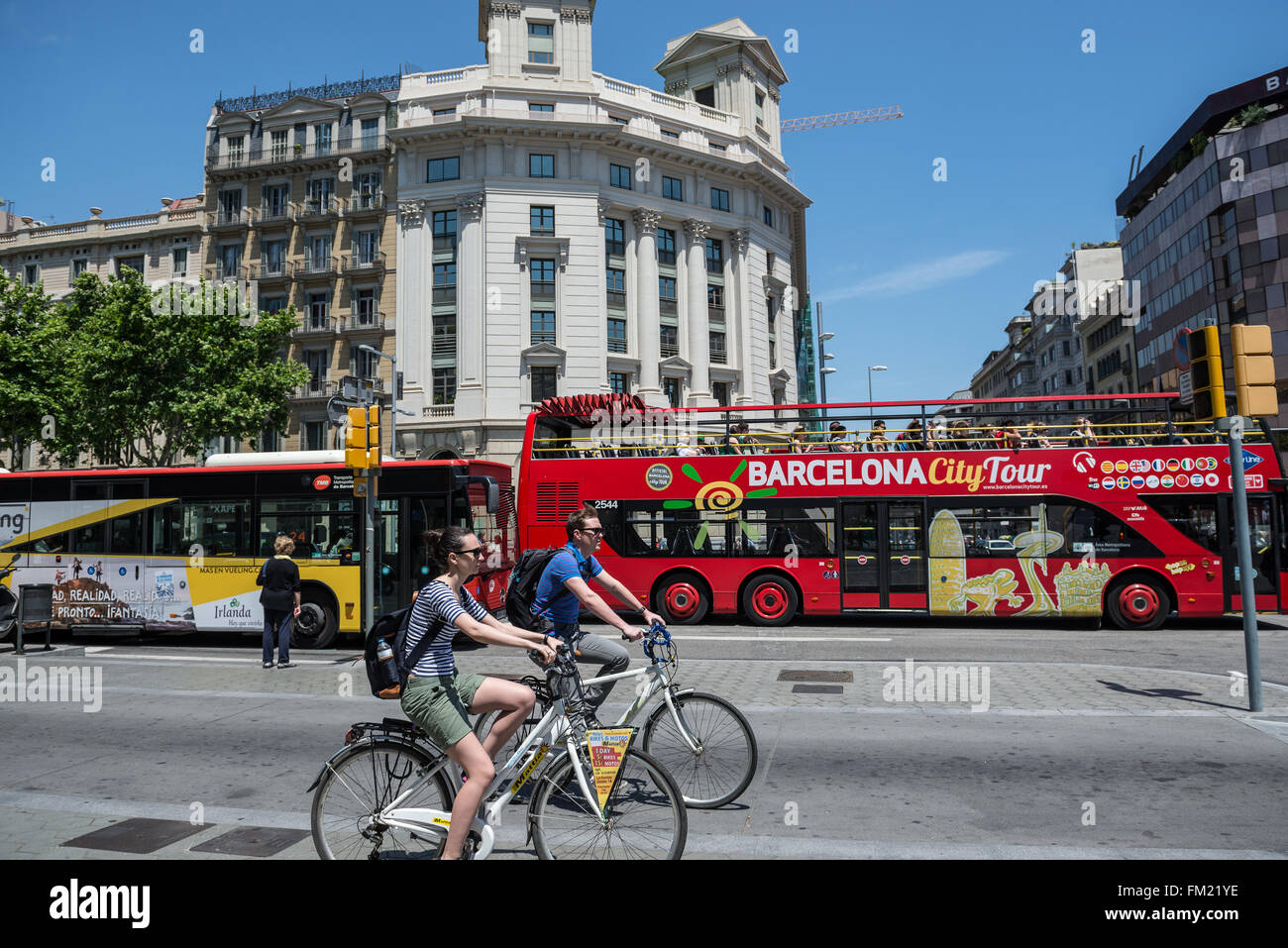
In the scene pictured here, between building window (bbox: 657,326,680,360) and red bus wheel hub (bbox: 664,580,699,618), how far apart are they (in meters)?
29.1

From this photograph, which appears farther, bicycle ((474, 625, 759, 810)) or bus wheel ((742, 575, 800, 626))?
bus wheel ((742, 575, 800, 626))

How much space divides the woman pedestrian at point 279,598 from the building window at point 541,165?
34470mm

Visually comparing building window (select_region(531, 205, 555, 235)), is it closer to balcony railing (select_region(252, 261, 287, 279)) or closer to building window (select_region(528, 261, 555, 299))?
building window (select_region(528, 261, 555, 299))

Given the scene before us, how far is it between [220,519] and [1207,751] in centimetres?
1465

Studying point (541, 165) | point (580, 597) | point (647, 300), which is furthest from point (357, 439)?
point (541, 165)

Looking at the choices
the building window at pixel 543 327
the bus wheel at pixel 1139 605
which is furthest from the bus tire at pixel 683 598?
the building window at pixel 543 327

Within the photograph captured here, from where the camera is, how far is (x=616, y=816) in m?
4.29

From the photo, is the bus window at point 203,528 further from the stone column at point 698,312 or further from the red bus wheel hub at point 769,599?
the stone column at point 698,312

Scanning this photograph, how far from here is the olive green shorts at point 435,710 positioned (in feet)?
13.5

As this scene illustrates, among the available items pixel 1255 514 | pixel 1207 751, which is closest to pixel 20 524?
pixel 1207 751

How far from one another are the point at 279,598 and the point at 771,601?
30.2ft

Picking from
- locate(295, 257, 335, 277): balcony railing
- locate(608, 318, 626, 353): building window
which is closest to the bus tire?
locate(608, 318, 626, 353): building window

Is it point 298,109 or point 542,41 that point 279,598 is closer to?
point 542,41

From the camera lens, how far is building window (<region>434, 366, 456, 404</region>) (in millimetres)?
42125
